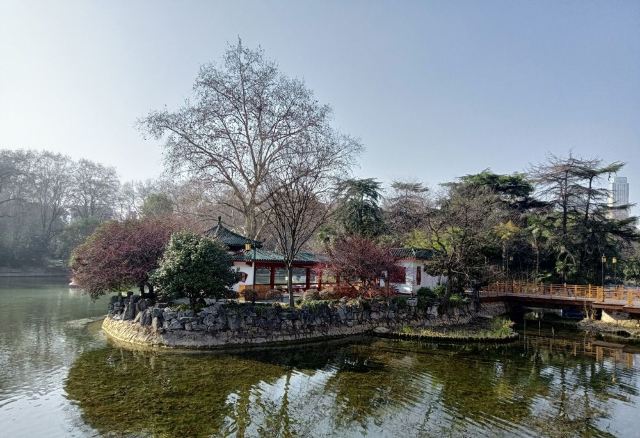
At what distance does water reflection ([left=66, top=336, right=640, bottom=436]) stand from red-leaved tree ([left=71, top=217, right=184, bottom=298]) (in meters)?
3.67

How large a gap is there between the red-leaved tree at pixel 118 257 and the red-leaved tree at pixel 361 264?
8.10 metres

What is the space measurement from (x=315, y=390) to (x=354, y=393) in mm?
1007

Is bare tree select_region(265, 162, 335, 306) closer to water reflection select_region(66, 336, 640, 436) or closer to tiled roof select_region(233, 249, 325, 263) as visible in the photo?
tiled roof select_region(233, 249, 325, 263)

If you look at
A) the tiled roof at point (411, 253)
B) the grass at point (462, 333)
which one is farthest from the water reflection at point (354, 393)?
the tiled roof at point (411, 253)

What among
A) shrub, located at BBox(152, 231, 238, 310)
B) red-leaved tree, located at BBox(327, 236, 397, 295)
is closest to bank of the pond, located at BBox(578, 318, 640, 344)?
red-leaved tree, located at BBox(327, 236, 397, 295)

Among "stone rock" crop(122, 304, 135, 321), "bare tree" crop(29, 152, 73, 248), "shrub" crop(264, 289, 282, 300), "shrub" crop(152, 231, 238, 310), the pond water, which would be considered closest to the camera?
the pond water

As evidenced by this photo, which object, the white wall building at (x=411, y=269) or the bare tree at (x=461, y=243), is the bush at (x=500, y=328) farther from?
the white wall building at (x=411, y=269)

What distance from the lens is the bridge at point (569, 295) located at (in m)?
21.6

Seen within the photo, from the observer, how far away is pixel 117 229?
18344mm

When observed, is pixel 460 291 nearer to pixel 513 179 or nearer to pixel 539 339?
pixel 539 339

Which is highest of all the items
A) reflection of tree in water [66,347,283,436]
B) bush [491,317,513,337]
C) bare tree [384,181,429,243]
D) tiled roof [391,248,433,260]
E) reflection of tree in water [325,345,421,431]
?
bare tree [384,181,429,243]

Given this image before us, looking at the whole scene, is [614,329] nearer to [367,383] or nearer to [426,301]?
[426,301]

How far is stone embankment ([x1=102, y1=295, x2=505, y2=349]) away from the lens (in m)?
15.1

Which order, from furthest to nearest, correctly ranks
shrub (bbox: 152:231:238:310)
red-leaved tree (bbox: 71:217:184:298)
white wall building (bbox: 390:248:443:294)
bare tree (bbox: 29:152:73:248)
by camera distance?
bare tree (bbox: 29:152:73:248) < white wall building (bbox: 390:248:443:294) < red-leaved tree (bbox: 71:217:184:298) < shrub (bbox: 152:231:238:310)
